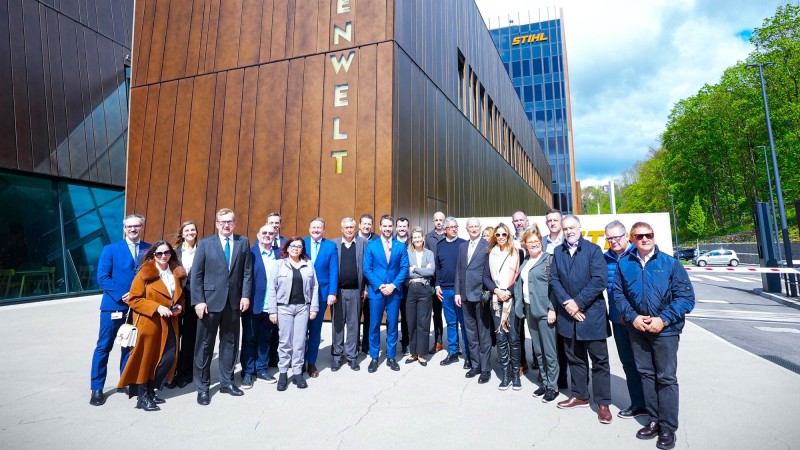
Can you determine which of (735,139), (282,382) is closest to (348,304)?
(282,382)

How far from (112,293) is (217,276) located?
102cm

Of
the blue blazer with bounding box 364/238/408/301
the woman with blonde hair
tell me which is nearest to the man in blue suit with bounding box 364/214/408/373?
the blue blazer with bounding box 364/238/408/301

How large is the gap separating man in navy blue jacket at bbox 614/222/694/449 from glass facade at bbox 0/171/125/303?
15.4 meters

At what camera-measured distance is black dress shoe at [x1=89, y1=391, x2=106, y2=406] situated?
3619 mm

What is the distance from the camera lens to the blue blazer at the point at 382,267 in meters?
4.86

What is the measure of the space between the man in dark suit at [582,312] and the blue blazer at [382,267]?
1942 millimetres

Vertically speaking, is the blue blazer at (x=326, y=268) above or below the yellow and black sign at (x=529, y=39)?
below

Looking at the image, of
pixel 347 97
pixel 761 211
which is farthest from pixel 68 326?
pixel 761 211

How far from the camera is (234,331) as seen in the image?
401 cm

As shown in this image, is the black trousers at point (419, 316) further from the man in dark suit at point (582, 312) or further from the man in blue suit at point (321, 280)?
the man in dark suit at point (582, 312)

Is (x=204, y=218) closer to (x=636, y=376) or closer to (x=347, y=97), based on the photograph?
(x=347, y=97)

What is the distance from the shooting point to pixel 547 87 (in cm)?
4847

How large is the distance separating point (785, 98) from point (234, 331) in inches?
1525

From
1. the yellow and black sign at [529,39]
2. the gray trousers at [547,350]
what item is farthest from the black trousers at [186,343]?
the yellow and black sign at [529,39]
